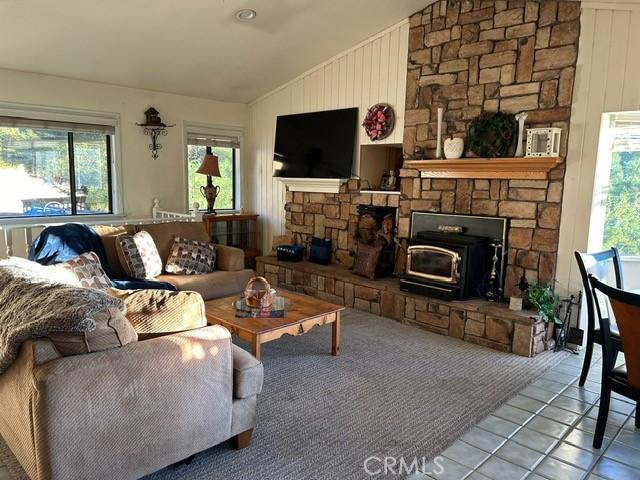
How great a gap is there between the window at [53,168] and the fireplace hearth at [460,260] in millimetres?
3771

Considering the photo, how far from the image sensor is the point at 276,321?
10.3 ft

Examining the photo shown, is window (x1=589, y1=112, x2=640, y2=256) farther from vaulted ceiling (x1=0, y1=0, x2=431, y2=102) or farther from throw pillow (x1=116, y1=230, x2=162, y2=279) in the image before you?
throw pillow (x1=116, y1=230, x2=162, y2=279)

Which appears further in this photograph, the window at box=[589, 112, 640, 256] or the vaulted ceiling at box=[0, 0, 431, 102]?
the vaulted ceiling at box=[0, 0, 431, 102]

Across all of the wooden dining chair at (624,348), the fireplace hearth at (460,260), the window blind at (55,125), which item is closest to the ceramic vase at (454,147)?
the fireplace hearth at (460,260)

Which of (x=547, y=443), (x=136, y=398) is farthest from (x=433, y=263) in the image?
(x=136, y=398)

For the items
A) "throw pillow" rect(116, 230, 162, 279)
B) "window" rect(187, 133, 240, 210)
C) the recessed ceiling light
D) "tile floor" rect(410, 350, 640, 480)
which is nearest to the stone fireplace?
"tile floor" rect(410, 350, 640, 480)

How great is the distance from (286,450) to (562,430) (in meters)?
1.57

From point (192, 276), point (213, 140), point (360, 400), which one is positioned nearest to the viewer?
point (360, 400)

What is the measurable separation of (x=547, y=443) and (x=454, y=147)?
2747 millimetres

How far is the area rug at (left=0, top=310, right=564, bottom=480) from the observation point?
88.7 inches

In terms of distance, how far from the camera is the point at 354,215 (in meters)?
5.51

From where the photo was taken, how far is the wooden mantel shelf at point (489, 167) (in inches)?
152

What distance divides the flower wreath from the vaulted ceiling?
840 mm

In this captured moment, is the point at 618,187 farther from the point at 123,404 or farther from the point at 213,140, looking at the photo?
the point at 213,140
